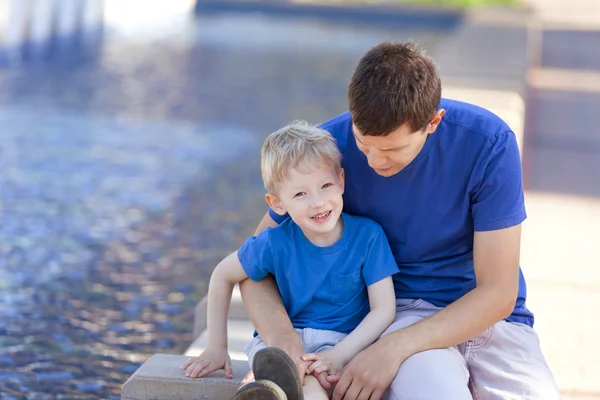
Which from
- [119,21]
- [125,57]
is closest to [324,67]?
[125,57]

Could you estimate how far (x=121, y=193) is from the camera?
7023mm

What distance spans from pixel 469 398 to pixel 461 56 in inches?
277

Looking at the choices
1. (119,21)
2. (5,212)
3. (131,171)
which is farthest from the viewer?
(119,21)

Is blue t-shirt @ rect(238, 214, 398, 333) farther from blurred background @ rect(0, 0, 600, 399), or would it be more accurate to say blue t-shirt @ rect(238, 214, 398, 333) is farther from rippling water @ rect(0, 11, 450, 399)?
rippling water @ rect(0, 11, 450, 399)

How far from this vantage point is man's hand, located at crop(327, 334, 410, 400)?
2.77m

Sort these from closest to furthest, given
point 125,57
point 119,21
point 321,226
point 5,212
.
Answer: point 321,226
point 5,212
point 125,57
point 119,21

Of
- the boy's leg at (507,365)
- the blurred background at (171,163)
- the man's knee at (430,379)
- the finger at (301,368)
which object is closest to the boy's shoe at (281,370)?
the finger at (301,368)

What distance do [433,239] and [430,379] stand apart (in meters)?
0.45

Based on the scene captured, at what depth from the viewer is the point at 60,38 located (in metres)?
15.2

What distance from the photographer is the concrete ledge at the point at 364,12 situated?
17984 mm

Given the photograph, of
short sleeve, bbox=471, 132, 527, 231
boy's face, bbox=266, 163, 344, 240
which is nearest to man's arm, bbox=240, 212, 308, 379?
boy's face, bbox=266, 163, 344, 240

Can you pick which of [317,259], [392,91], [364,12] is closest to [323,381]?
[317,259]

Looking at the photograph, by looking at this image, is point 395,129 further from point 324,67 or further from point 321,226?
point 324,67

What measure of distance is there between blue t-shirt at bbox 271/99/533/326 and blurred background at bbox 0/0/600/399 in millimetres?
1015
